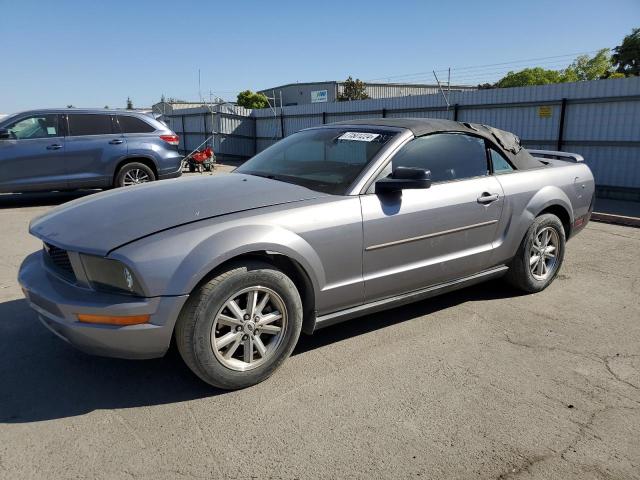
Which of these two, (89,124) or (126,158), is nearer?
(89,124)

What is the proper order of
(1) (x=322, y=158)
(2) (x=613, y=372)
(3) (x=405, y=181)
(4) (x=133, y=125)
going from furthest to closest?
(4) (x=133, y=125) < (1) (x=322, y=158) < (3) (x=405, y=181) < (2) (x=613, y=372)

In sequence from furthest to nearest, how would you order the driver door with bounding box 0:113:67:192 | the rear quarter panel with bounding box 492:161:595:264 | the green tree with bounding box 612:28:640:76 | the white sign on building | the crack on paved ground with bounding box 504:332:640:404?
the white sign on building → the green tree with bounding box 612:28:640:76 → the driver door with bounding box 0:113:67:192 → the rear quarter panel with bounding box 492:161:595:264 → the crack on paved ground with bounding box 504:332:640:404

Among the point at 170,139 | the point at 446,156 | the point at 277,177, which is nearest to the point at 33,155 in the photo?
the point at 170,139

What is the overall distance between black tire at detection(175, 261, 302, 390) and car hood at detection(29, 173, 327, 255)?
0.40 meters

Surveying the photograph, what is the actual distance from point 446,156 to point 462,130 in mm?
383

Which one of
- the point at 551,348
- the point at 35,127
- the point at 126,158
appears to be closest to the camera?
the point at 551,348

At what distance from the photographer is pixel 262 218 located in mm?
3045

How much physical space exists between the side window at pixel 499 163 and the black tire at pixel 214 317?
2.23 meters

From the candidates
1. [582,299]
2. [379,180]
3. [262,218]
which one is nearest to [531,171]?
[582,299]

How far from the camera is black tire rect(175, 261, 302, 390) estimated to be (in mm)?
2797

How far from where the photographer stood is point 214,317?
2.85m

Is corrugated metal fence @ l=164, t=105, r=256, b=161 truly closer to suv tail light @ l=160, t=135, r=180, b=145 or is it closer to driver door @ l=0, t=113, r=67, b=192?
suv tail light @ l=160, t=135, r=180, b=145

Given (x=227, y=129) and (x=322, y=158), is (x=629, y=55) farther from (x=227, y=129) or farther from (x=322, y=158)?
(x=322, y=158)

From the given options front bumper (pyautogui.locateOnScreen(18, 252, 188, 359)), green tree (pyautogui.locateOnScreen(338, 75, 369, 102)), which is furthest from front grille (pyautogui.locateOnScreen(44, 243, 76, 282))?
green tree (pyautogui.locateOnScreen(338, 75, 369, 102))
